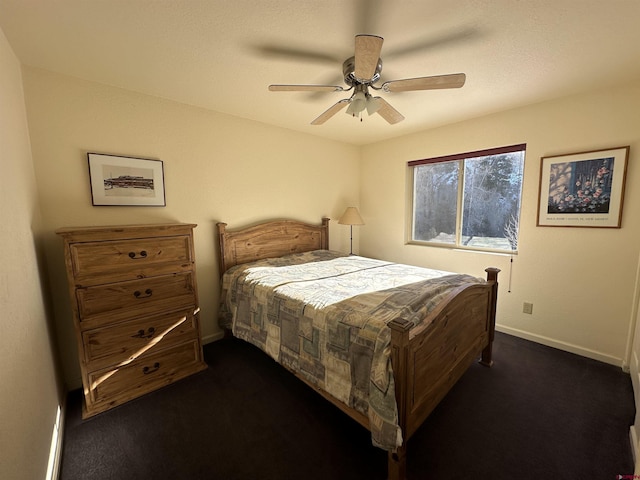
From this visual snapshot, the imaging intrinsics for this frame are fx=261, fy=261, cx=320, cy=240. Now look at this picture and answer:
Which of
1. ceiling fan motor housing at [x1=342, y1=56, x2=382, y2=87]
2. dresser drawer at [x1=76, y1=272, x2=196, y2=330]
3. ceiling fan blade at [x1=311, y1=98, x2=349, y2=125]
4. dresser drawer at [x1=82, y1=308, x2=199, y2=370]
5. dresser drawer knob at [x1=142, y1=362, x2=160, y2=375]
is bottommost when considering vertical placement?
dresser drawer knob at [x1=142, y1=362, x2=160, y2=375]

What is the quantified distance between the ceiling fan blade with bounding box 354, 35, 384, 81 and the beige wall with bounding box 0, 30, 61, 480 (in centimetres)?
177

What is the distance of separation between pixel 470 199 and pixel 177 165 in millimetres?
3290

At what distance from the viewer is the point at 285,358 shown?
1876 millimetres

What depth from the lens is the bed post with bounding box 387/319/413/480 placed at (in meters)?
1.22

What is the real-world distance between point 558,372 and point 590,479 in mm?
1079

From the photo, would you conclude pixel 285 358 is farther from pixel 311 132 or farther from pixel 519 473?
pixel 311 132

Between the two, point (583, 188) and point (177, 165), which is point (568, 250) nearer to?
point (583, 188)

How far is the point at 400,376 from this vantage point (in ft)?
4.13

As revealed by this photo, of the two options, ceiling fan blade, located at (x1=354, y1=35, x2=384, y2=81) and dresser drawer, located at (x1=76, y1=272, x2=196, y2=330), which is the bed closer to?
dresser drawer, located at (x1=76, y1=272, x2=196, y2=330)

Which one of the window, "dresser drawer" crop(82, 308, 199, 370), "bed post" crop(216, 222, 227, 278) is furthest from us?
the window

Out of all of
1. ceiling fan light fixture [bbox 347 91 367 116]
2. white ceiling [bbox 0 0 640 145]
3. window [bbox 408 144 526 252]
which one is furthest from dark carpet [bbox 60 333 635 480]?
white ceiling [bbox 0 0 640 145]

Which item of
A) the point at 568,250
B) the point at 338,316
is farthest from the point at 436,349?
the point at 568,250

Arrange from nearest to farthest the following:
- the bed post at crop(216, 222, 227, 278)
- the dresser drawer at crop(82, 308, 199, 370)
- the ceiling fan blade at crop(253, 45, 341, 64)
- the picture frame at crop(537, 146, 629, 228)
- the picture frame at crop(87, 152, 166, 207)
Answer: the ceiling fan blade at crop(253, 45, 341, 64)
the dresser drawer at crop(82, 308, 199, 370)
the picture frame at crop(87, 152, 166, 207)
the picture frame at crop(537, 146, 629, 228)
the bed post at crop(216, 222, 227, 278)

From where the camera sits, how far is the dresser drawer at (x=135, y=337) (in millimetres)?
1790
